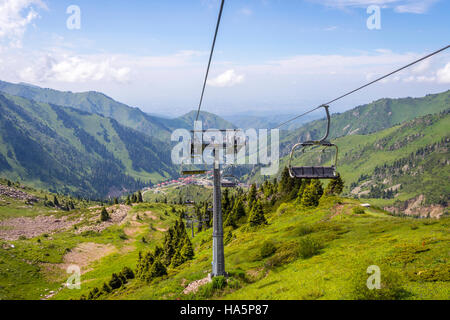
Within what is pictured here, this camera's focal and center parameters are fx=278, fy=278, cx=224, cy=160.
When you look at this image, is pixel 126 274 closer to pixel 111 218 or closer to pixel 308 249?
pixel 308 249

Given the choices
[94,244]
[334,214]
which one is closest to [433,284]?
[334,214]

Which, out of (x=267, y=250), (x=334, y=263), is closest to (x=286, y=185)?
(x=267, y=250)

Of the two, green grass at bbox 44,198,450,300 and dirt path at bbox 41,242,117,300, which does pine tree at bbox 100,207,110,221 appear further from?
green grass at bbox 44,198,450,300

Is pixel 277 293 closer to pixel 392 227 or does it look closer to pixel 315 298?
pixel 315 298

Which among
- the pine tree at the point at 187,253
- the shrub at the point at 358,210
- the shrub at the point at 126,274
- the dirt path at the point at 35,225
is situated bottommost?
the dirt path at the point at 35,225

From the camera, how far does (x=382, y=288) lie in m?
19.3

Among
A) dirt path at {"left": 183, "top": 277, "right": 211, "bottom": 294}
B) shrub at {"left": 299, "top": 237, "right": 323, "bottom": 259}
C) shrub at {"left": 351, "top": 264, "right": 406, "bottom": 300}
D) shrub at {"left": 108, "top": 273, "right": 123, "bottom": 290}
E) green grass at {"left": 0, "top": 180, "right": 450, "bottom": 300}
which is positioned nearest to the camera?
shrub at {"left": 351, "top": 264, "right": 406, "bottom": 300}

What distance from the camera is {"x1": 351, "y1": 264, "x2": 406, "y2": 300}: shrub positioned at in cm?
1909

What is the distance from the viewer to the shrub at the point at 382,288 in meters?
19.1

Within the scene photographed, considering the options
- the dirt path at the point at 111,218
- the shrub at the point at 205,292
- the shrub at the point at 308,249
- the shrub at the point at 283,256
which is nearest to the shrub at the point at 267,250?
the shrub at the point at 283,256

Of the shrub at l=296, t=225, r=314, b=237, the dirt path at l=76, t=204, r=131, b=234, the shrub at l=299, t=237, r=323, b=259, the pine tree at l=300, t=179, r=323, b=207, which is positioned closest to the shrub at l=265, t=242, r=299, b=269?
the shrub at l=299, t=237, r=323, b=259

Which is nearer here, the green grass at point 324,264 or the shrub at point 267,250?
the green grass at point 324,264

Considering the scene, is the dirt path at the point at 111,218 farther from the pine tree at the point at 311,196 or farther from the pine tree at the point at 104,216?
the pine tree at the point at 311,196
